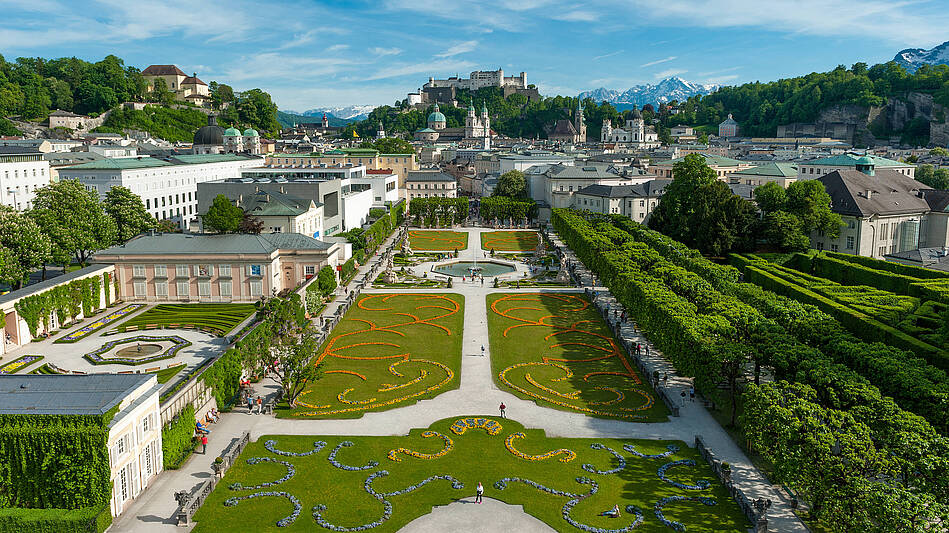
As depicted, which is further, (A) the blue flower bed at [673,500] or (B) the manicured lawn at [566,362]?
(B) the manicured lawn at [566,362]

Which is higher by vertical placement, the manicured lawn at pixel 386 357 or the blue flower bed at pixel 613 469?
the manicured lawn at pixel 386 357

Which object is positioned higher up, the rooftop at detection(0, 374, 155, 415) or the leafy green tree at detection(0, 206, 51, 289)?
the leafy green tree at detection(0, 206, 51, 289)

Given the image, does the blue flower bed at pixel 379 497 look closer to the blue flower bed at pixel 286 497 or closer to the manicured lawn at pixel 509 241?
the blue flower bed at pixel 286 497

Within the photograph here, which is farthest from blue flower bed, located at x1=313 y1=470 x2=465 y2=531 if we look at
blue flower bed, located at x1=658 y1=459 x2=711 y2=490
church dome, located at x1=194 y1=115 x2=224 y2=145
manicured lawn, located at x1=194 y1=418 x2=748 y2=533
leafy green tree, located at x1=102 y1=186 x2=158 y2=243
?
church dome, located at x1=194 y1=115 x2=224 y2=145

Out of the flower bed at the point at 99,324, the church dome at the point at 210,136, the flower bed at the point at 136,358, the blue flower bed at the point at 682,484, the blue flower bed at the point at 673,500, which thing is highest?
the church dome at the point at 210,136

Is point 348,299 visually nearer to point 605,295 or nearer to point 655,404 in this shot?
point 605,295

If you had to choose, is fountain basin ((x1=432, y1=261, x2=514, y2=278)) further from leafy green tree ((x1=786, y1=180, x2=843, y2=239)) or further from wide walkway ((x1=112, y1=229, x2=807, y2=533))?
leafy green tree ((x1=786, y1=180, x2=843, y2=239))

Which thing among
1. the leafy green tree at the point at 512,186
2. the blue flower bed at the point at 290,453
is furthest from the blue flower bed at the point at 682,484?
the leafy green tree at the point at 512,186
